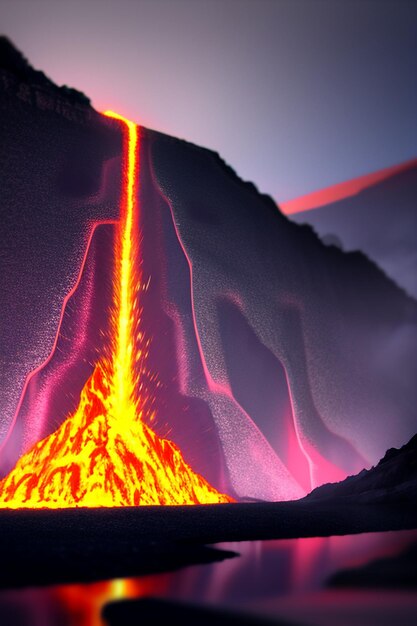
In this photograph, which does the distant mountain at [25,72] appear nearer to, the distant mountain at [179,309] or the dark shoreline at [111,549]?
the distant mountain at [179,309]

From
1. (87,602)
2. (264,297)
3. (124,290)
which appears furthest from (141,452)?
(87,602)

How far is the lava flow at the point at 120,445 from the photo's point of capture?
39594mm

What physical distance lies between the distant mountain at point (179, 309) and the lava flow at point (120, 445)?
2.66ft

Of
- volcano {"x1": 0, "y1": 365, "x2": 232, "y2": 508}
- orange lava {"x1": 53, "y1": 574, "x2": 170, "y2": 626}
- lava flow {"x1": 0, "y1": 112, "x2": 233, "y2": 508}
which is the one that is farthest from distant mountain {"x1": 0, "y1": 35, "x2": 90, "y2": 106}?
orange lava {"x1": 53, "y1": 574, "x2": 170, "y2": 626}

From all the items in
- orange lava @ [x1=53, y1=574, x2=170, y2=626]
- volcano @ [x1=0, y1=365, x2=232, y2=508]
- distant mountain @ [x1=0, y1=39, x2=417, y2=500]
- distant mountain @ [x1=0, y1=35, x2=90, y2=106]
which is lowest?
orange lava @ [x1=53, y1=574, x2=170, y2=626]

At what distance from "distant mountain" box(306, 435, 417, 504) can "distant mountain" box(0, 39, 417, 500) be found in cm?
516

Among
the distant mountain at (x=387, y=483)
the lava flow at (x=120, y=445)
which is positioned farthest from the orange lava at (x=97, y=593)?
the lava flow at (x=120, y=445)

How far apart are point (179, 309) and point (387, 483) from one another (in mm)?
18408

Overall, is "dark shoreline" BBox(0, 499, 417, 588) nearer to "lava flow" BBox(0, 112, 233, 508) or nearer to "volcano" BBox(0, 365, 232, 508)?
"volcano" BBox(0, 365, 232, 508)

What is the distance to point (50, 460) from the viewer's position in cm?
4078

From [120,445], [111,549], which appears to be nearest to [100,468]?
[120,445]

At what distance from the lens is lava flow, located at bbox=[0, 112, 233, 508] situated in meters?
39.6

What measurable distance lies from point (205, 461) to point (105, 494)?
809 cm

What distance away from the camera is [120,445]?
4338 cm
